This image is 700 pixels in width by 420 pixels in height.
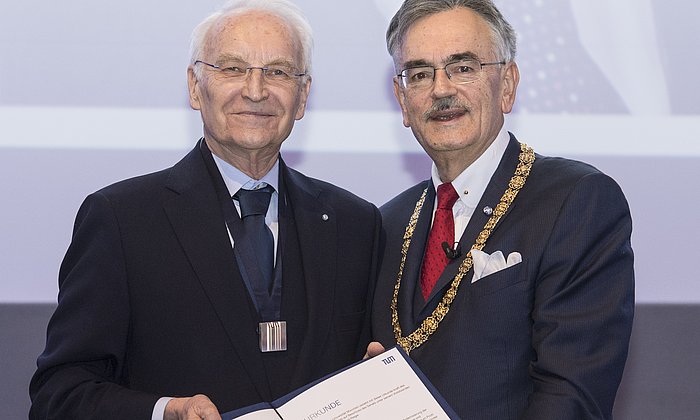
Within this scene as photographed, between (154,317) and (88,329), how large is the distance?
17cm

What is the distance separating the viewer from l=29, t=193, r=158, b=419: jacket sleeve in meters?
2.46

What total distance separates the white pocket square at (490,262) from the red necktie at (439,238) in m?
0.16

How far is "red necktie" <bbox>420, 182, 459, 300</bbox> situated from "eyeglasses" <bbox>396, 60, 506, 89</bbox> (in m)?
0.31

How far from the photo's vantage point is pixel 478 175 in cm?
283

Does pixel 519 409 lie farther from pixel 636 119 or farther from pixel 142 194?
pixel 636 119

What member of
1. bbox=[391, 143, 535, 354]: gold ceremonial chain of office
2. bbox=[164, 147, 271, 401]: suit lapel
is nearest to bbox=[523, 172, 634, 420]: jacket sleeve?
bbox=[391, 143, 535, 354]: gold ceremonial chain of office

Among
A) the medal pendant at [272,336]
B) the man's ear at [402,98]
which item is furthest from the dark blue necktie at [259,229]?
the man's ear at [402,98]

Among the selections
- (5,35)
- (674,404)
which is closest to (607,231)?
(674,404)

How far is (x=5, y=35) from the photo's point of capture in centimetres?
359

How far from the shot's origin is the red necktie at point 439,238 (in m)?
2.76

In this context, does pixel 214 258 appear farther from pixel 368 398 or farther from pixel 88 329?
pixel 368 398

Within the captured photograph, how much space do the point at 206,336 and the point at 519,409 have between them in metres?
0.84

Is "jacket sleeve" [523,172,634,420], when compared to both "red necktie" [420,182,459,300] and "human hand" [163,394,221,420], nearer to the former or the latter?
"red necktie" [420,182,459,300]

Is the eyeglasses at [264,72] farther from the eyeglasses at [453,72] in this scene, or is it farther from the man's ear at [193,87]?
the eyeglasses at [453,72]
